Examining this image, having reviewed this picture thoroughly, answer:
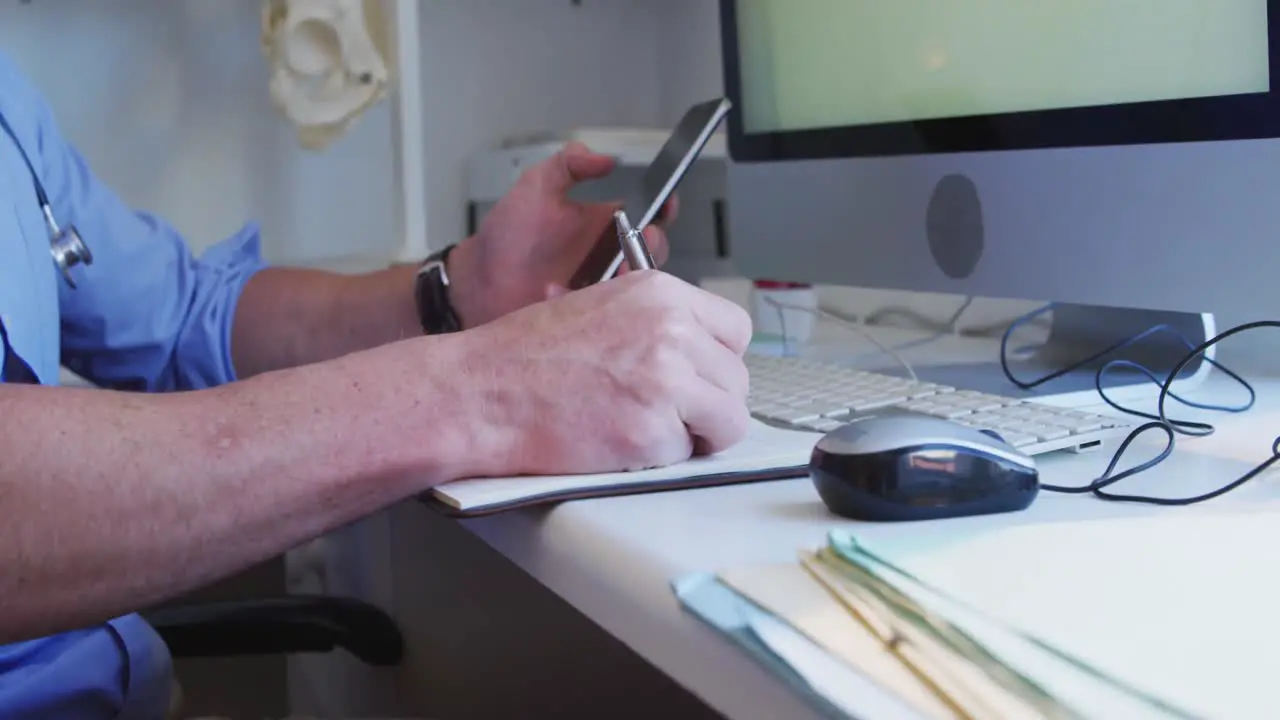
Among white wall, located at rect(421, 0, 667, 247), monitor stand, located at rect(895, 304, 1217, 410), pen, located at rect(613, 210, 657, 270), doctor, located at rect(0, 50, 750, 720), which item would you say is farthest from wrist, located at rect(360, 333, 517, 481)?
white wall, located at rect(421, 0, 667, 247)

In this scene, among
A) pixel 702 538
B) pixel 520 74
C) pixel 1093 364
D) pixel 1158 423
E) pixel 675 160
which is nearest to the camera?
pixel 702 538

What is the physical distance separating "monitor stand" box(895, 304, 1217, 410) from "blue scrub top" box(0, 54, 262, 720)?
0.53m

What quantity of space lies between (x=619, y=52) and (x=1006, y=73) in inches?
39.2

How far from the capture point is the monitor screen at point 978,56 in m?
0.63

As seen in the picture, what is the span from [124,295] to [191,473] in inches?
18.0

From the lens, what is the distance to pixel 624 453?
52cm

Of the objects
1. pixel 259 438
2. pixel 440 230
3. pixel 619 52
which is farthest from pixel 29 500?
pixel 619 52

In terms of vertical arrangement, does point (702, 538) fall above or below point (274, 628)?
above

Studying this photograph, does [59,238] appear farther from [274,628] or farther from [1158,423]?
[1158,423]

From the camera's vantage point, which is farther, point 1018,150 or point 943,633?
point 1018,150

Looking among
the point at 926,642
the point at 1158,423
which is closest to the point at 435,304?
the point at 1158,423

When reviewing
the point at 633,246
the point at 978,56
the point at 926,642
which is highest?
the point at 978,56

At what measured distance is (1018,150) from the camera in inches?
29.1

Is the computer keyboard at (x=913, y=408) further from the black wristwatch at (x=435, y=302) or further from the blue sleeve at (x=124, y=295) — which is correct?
the blue sleeve at (x=124, y=295)
